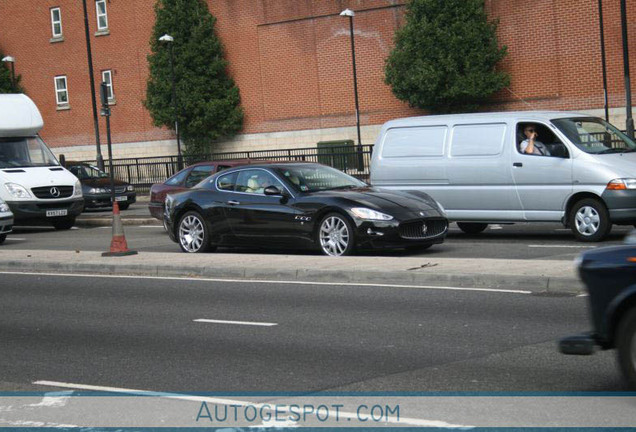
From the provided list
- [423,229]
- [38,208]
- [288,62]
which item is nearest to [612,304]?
[423,229]

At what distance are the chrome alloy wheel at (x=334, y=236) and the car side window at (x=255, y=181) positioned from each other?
3.98 feet

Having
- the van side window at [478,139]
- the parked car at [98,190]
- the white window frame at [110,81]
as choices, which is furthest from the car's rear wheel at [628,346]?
the white window frame at [110,81]

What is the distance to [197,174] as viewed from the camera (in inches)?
867

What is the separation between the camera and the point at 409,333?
31.7 feet

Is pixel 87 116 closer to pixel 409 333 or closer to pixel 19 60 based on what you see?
pixel 19 60

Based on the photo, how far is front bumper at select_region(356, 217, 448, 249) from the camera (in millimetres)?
15312

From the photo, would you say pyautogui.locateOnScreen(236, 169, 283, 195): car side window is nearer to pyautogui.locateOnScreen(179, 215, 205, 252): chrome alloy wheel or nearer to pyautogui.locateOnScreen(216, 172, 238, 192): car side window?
pyautogui.locateOnScreen(216, 172, 238, 192): car side window

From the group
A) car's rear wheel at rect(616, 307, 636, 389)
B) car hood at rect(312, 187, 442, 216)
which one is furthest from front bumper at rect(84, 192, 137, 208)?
car's rear wheel at rect(616, 307, 636, 389)

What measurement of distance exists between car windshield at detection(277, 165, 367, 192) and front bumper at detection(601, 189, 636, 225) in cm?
381

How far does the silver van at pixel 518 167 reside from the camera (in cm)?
1644

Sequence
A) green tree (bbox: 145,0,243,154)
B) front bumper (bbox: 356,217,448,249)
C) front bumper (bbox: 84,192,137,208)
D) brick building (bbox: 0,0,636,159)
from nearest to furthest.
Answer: front bumper (bbox: 356,217,448,249), front bumper (bbox: 84,192,137,208), brick building (bbox: 0,0,636,159), green tree (bbox: 145,0,243,154)

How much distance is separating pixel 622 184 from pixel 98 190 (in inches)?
775

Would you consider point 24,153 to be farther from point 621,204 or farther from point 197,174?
point 621,204

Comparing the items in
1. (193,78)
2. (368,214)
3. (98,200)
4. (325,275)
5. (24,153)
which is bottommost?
(325,275)
